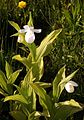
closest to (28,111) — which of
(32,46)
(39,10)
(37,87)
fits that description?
(37,87)

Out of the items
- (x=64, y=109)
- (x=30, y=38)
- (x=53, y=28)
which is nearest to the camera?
(x=30, y=38)

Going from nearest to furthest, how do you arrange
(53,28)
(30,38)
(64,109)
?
(30,38)
(64,109)
(53,28)

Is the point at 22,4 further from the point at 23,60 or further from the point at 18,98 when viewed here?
the point at 18,98

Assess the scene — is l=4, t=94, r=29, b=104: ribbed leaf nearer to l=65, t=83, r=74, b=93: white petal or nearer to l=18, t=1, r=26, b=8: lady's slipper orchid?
l=65, t=83, r=74, b=93: white petal

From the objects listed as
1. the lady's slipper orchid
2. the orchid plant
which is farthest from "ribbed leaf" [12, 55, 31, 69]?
the lady's slipper orchid

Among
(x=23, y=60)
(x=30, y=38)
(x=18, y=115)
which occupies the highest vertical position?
(x=30, y=38)

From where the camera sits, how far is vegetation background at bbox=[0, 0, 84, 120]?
6.66 ft

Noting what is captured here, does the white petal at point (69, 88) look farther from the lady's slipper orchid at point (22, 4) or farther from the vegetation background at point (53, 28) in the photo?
the lady's slipper orchid at point (22, 4)

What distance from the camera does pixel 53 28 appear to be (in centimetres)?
235

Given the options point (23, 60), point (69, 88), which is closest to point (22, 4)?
point (23, 60)

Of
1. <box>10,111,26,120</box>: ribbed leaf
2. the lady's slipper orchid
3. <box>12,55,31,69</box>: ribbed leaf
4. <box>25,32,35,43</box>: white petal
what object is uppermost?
the lady's slipper orchid

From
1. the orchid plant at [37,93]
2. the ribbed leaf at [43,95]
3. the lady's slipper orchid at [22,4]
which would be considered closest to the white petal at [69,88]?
the orchid plant at [37,93]

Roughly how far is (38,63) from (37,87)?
209mm

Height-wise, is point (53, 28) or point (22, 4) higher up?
point (22, 4)
